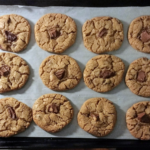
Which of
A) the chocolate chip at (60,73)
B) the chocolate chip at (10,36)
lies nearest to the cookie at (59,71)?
the chocolate chip at (60,73)

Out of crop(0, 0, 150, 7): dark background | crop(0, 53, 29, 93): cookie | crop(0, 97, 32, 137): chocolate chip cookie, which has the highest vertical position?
crop(0, 0, 150, 7): dark background

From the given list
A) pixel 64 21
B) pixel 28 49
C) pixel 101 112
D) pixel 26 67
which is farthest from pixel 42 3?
pixel 101 112

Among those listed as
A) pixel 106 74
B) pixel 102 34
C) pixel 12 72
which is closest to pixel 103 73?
pixel 106 74

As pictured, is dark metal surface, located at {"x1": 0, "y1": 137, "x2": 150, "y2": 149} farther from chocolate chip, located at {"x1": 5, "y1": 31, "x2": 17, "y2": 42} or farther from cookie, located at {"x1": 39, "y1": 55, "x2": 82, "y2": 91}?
chocolate chip, located at {"x1": 5, "y1": 31, "x2": 17, "y2": 42}

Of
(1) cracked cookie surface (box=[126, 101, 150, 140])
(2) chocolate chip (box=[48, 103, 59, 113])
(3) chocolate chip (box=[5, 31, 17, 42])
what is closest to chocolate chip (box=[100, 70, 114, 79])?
(1) cracked cookie surface (box=[126, 101, 150, 140])

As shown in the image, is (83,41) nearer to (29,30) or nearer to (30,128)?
(29,30)

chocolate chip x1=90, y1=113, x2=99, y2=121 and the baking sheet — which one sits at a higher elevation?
the baking sheet

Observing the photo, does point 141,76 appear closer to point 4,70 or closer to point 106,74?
point 106,74

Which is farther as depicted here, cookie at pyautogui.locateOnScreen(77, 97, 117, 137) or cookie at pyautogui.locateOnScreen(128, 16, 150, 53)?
cookie at pyautogui.locateOnScreen(128, 16, 150, 53)
